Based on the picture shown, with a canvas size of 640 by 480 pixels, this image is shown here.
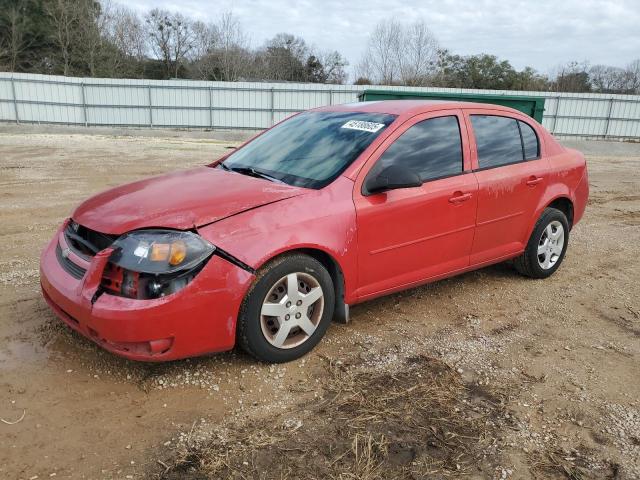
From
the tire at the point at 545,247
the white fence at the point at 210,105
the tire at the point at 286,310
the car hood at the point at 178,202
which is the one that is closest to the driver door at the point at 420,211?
the tire at the point at 286,310

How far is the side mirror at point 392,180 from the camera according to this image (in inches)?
135

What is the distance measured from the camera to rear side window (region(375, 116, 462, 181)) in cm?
378

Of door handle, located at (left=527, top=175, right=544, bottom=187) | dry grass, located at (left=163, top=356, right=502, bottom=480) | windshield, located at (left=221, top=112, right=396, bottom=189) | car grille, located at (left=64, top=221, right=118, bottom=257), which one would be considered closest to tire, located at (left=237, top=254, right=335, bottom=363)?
dry grass, located at (left=163, top=356, right=502, bottom=480)

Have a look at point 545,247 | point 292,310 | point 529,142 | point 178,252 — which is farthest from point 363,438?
point 529,142

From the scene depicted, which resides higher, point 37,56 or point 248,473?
point 37,56

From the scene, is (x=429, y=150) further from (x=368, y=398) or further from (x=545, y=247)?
(x=368, y=398)

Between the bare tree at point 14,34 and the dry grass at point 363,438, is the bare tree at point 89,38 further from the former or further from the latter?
the dry grass at point 363,438

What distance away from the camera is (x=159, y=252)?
2.85 m

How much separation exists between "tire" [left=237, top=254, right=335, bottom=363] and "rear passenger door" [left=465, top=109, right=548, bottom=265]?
1605 millimetres

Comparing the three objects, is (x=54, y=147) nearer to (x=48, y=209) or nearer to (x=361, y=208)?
(x=48, y=209)

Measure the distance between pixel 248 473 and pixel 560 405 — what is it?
1847mm

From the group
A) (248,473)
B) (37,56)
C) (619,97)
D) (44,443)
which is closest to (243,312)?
(248,473)

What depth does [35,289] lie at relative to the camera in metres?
4.34

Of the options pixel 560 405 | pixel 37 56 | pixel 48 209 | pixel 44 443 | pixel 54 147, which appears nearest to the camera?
pixel 44 443
